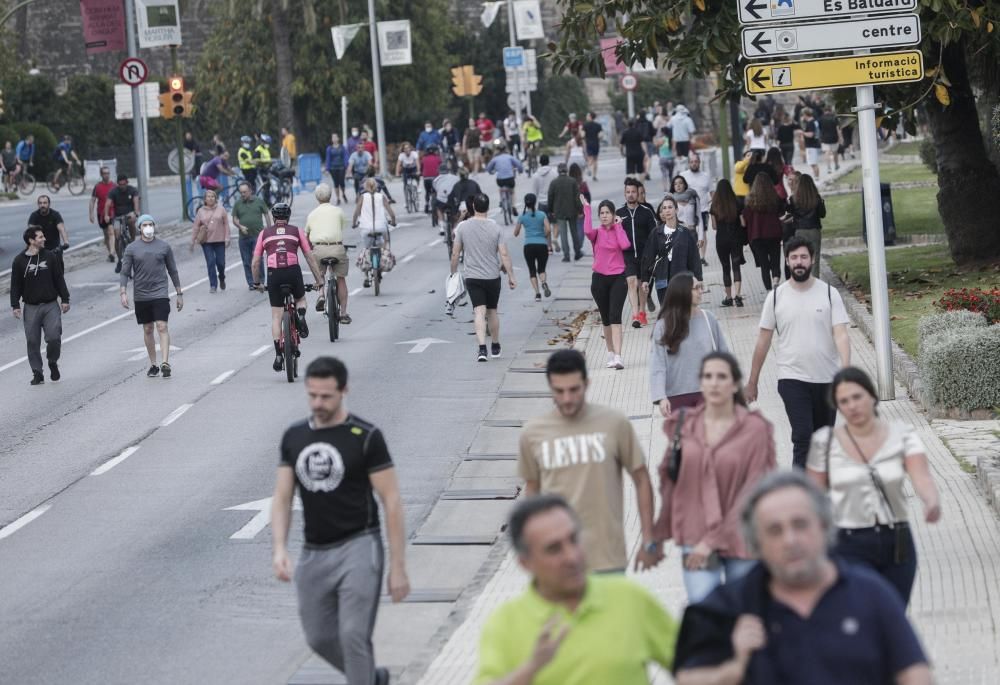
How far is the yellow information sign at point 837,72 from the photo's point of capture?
51.1 feet

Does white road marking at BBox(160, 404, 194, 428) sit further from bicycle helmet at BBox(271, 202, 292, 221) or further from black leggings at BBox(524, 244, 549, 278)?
black leggings at BBox(524, 244, 549, 278)

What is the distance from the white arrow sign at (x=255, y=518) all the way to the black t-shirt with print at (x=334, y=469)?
4987 mm

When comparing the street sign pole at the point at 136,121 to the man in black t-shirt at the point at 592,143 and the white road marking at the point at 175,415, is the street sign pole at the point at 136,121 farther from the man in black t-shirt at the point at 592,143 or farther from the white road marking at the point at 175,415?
the white road marking at the point at 175,415

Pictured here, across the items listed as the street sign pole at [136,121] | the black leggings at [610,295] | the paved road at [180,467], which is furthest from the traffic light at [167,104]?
the black leggings at [610,295]

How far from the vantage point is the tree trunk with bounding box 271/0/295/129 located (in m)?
63.2

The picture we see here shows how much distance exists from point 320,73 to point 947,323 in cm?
5476

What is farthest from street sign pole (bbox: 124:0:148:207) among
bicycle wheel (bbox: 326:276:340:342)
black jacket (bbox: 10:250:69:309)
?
black jacket (bbox: 10:250:69:309)

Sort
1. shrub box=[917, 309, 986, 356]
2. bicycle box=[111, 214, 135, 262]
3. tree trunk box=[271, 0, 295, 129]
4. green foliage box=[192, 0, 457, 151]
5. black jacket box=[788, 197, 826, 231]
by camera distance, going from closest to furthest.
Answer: shrub box=[917, 309, 986, 356]
black jacket box=[788, 197, 826, 231]
bicycle box=[111, 214, 135, 262]
tree trunk box=[271, 0, 295, 129]
green foliage box=[192, 0, 457, 151]

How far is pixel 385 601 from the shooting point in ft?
37.6

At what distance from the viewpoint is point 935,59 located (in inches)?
869

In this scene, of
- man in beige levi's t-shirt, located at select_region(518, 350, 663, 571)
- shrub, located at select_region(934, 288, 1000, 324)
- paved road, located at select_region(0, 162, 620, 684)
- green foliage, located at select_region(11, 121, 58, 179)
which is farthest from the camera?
green foliage, located at select_region(11, 121, 58, 179)

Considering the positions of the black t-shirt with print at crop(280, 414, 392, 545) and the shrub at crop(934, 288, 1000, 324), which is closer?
the black t-shirt with print at crop(280, 414, 392, 545)

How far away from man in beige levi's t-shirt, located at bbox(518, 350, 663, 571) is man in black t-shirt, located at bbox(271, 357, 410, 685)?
27.2 inches

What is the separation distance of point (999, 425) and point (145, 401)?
9.38 meters
